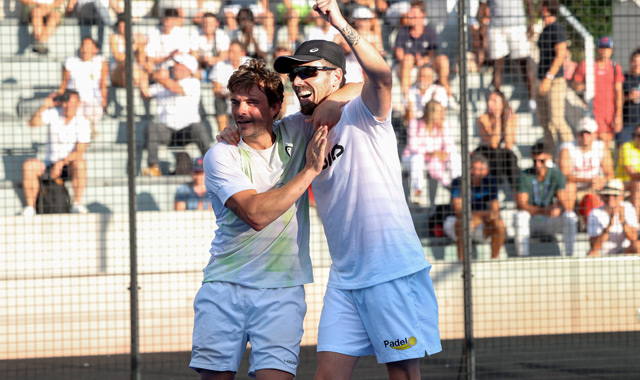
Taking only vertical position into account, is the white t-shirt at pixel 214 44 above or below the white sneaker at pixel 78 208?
above

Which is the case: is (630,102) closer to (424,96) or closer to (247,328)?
(424,96)

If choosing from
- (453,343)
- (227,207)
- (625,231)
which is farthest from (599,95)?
(227,207)

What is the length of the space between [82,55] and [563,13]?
518cm

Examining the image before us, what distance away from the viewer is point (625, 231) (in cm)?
823

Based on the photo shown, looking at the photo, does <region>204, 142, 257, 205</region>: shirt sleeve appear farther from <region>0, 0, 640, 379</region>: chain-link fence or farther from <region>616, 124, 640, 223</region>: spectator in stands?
<region>616, 124, 640, 223</region>: spectator in stands

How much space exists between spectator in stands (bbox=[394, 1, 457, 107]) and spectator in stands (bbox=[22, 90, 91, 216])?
312 centimetres

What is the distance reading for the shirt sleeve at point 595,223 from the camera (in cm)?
824

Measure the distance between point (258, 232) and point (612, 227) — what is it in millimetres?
5247

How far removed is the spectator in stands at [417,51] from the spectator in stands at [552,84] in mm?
906

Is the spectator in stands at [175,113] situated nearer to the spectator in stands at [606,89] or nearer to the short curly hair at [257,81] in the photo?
the short curly hair at [257,81]

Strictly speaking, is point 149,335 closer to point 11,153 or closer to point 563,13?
point 11,153

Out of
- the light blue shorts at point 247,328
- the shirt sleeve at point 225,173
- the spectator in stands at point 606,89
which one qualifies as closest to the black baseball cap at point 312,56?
the shirt sleeve at point 225,173

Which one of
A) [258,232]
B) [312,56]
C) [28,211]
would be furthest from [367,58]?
[28,211]

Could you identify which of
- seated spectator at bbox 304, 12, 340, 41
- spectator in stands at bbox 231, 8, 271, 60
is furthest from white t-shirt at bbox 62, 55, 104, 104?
seated spectator at bbox 304, 12, 340, 41
